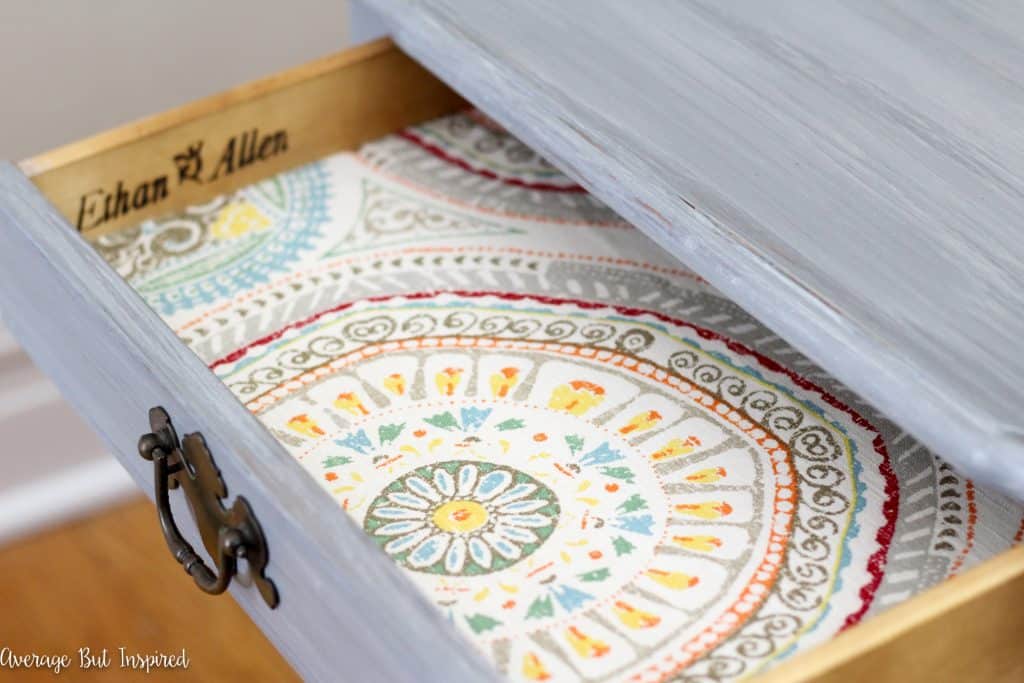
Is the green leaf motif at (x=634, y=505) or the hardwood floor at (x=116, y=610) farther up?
the hardwood floor at (x=116, y=610)

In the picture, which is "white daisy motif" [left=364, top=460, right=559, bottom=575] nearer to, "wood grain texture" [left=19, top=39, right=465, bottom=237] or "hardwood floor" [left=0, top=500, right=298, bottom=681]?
"wood grain texture" [left=19, top=39, right=465, bottom=237]

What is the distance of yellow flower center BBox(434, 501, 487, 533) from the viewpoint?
0.68 m

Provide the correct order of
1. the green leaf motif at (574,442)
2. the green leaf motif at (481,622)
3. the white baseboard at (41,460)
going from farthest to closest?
1. the white baseboard at (41,460)
2. the green leaf motif at (574,442)
3. the green leaf motif at (481,622)

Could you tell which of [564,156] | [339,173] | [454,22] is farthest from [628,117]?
[339,173]

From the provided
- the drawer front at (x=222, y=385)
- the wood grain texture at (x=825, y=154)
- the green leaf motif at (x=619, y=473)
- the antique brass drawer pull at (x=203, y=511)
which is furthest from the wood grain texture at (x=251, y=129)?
the green leaf motif at (x=619, y=473)

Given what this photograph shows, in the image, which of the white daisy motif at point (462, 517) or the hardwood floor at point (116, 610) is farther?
the hardwood floor at point (116, 610)

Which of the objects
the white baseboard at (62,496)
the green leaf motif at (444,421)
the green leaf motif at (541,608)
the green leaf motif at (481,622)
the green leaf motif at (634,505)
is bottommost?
the green leaf motif at (541,608)

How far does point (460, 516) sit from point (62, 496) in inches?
34.3

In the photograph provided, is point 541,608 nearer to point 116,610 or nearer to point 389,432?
point 389,432

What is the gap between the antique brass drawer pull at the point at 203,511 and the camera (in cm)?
64

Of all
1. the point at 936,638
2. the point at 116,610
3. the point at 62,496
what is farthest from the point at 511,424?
the point at 62,496

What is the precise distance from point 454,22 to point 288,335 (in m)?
0.20

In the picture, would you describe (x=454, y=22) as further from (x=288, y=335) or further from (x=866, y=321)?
(x=866, y=321)

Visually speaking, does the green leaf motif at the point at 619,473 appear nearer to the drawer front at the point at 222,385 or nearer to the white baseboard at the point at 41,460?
the drawer front at the point at 222,385
